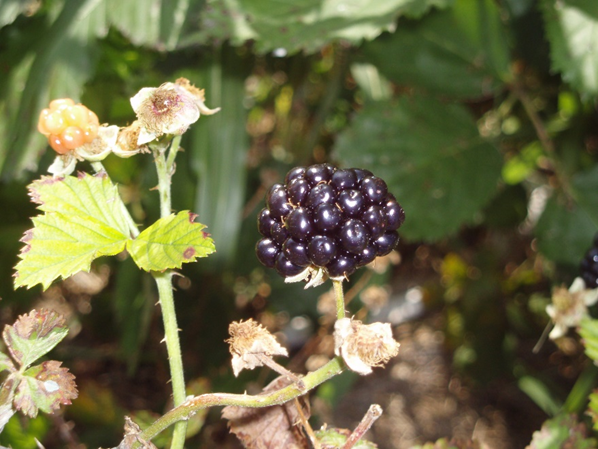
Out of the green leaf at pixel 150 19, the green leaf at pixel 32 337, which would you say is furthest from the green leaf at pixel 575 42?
the green leaf at pixel 32 337

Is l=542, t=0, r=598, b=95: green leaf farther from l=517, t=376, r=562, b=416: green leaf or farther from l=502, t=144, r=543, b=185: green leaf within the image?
l=517, t=376, r=562, b=416: green leaf

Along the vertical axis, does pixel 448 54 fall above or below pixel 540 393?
above

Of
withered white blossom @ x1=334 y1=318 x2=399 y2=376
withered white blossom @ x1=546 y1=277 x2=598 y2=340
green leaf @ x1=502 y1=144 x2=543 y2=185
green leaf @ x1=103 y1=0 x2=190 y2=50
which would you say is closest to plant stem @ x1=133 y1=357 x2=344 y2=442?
withered white blossom @ x1=334 y1=318 x2=399 y2=376

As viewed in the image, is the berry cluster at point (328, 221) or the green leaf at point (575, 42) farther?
the green leaf at point (575, 42)

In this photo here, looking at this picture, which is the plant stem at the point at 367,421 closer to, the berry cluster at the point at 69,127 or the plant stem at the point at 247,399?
the plant stem at the point at 247,399

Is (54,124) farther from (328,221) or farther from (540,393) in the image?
(540,393)

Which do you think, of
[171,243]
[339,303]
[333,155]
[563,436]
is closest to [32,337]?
[171,243]

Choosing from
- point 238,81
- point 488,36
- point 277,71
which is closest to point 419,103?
point 488,36
